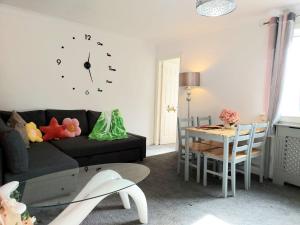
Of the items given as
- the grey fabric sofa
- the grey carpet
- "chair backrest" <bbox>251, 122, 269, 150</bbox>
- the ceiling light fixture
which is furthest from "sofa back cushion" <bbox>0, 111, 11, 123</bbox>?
"chair backrest" <bbox>251, 122, 269, 150</bbox>

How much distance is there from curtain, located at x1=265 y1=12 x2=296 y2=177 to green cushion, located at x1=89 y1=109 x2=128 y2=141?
2.19m

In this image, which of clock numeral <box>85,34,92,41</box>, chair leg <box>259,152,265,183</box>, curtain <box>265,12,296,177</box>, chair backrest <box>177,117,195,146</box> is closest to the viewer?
curtain <box>265,12,296,177</box>

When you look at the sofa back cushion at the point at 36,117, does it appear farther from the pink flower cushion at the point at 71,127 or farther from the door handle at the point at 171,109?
the door handle at the point at 171,109

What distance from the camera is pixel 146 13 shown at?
3.29 m

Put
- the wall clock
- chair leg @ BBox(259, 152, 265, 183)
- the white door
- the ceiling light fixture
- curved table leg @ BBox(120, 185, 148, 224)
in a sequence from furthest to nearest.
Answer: the white door, the wall clock, chair leg @ BBox(259, 152, 265, 183), curved table leg @ BBox(120, 185, 148, 224), the ceiling light fixture

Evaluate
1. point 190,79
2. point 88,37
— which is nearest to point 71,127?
point 88,37

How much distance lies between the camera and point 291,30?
2.96 m

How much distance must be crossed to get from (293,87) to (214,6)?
1.98 m

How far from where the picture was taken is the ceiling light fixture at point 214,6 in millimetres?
1849

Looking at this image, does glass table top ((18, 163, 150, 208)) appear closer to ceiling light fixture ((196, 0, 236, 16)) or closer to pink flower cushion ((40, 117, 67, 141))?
pink flower cushion ((40, 117, 67, 141))

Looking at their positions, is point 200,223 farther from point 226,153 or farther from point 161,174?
point 161,174

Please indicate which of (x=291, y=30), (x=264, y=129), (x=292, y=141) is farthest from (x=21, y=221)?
(x=291, y=30)

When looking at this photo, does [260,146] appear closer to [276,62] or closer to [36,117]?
[276,62]

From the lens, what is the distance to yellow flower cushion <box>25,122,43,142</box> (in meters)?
3.18
